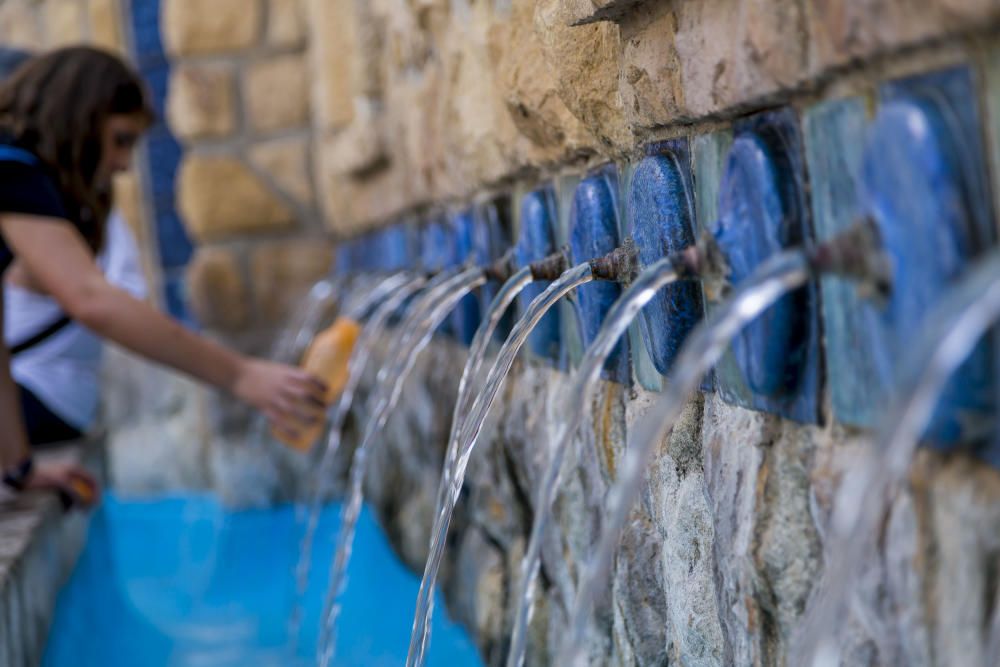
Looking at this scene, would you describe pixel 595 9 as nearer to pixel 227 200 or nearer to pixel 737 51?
pixel 737 51

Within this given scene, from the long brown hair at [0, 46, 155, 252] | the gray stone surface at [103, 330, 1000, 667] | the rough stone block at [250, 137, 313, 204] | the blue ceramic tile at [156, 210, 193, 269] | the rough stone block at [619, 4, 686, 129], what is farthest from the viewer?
the blue ceramic tile at [156, 210, 193, 269]

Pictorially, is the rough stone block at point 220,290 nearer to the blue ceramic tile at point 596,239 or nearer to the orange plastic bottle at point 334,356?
the orange plastic bottle at point 334,356

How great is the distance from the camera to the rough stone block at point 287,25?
12.7 ft

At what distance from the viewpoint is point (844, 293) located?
0.77 metres

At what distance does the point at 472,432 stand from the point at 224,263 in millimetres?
2769

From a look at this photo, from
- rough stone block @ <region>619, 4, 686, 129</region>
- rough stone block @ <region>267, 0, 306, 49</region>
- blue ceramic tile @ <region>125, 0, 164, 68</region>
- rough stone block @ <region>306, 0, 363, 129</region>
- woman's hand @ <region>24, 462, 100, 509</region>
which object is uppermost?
blue ceramic tile @ <region>125, 0, 164, 68</region>

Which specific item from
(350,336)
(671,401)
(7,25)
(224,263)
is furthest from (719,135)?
(7,25)

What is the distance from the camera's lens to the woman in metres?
2.20

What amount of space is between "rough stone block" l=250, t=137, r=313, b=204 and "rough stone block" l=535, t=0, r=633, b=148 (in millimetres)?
2761

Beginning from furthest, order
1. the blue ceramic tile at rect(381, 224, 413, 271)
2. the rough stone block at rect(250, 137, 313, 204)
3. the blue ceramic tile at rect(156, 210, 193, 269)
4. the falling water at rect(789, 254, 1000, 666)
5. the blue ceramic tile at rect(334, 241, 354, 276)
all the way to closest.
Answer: the blue ceramic tile at rect(156, 210, 193, 269) < the rough stone block at rect(250, 137, 313, 204) < the blue ceramic tile at rect(334, 241, 354, 276) < the blue ceramic tile at rect(381, 224, 413, 271) < the falling water at rect(789, 254, 1000, 666)

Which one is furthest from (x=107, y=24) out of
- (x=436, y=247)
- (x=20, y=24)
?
(x=436, y=247)

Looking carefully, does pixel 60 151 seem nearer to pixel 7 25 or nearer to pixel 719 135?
pixel 719 135

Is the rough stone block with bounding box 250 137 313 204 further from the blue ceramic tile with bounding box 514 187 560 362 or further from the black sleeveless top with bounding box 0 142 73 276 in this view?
the blue ceramic tile with bounding box 514 187 560 362

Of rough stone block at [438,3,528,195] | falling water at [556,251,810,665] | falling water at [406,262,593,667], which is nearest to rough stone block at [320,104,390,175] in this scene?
rough stone block at [438,3,528,195]
